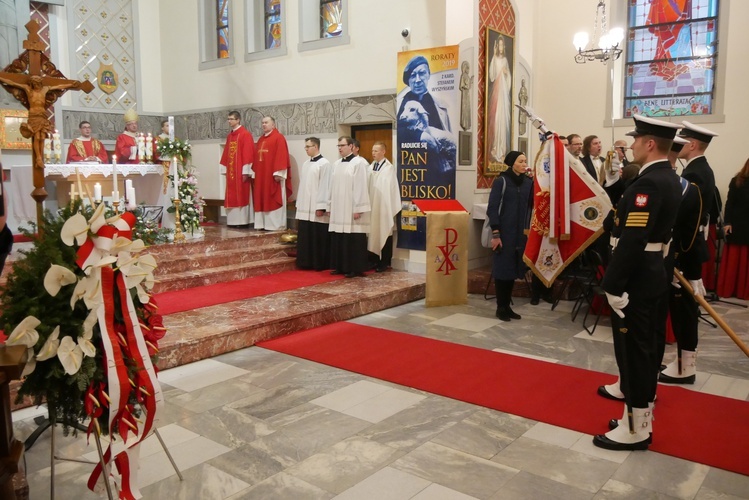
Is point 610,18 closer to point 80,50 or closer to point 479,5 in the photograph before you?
point 479,5

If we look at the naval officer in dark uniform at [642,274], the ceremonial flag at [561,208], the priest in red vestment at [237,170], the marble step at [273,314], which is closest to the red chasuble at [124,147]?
the priest in red vestment at [237,170]

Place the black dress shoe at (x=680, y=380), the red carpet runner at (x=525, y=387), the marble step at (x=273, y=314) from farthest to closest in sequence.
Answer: the marble step at (x=273, y=314) → the black dress shoe at (x=680, y=380) → the red carpet runner at (x=525, y=387)

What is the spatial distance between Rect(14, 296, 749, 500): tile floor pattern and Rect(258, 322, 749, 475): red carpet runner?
16cm

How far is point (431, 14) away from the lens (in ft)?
27.3

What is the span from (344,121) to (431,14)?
202 centimetres

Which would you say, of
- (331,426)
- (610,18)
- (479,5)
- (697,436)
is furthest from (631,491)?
(610,18)

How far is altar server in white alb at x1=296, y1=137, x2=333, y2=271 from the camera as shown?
28.4 feet

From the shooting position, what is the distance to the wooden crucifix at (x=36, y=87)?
172 inches

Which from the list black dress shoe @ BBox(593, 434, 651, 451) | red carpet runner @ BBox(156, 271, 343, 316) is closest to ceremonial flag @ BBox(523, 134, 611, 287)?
red carpet runner @ BBox(156, 271, 343, 316)

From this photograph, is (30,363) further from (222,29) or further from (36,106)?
(222,29)

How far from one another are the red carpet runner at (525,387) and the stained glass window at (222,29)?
292 inches

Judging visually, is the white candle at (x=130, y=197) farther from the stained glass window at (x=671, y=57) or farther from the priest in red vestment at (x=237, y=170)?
the stained glass window at (x=671, y=57)

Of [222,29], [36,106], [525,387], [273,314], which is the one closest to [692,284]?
[525,387]

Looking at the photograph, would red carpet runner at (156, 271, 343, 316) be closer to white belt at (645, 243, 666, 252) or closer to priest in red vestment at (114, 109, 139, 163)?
priest in red vestment at (114, 109, 139, 163)
